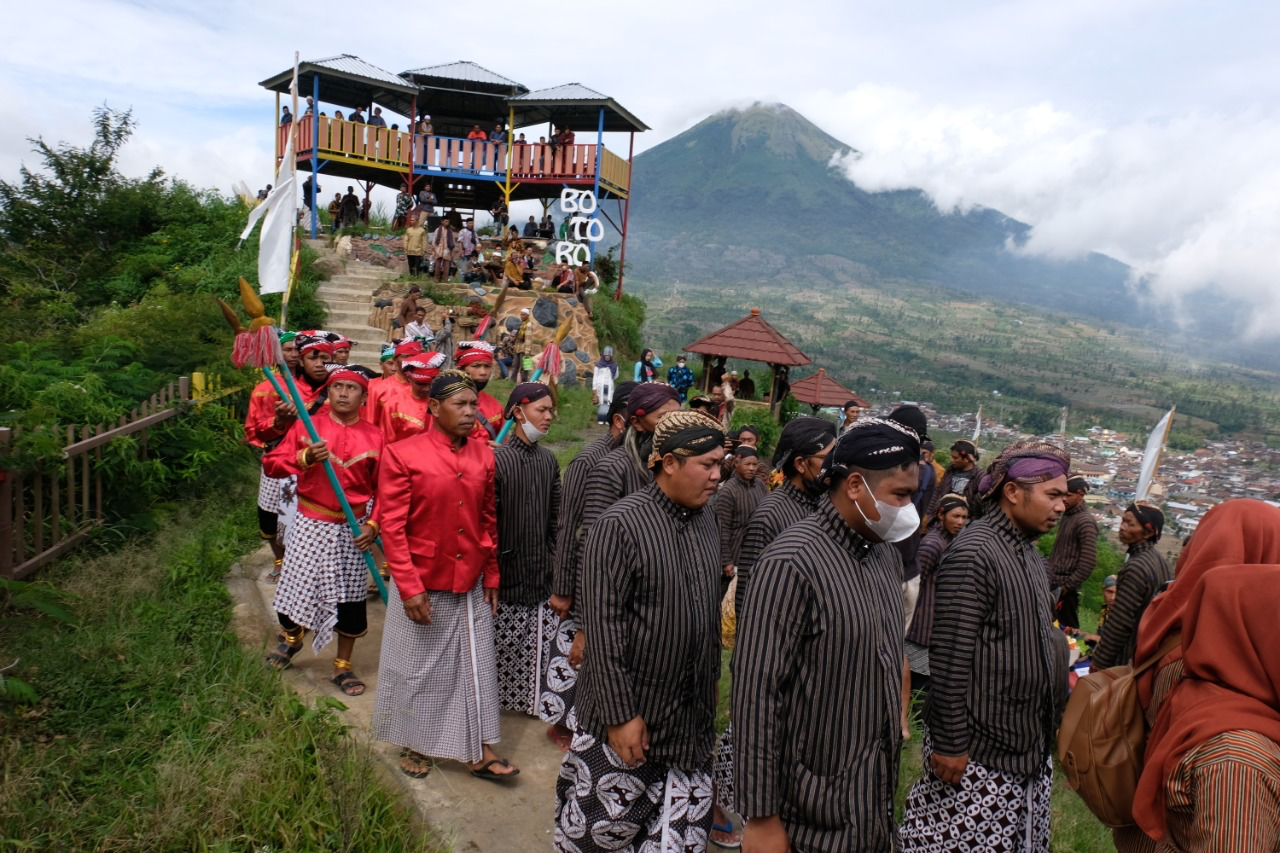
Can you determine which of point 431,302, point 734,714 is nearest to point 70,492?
point 734,714

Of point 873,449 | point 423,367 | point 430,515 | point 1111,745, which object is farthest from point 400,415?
point 1111,745

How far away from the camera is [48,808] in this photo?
2.88 metres

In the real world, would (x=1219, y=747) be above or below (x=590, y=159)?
below

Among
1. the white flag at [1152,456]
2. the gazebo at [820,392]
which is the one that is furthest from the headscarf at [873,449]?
the gazebo at [820,392]

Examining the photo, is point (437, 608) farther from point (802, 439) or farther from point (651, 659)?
point (802, 439)

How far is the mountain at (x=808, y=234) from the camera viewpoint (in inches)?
4820

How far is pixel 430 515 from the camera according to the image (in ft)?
11.8

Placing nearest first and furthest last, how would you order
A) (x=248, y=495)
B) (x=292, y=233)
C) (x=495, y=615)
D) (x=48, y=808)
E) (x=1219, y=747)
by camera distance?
1. (x=1219, y=747)
2. (x=48, y=808)
3. (x=495, y=615)
4. (x=292, y=233)
5. (x=248, y=495)

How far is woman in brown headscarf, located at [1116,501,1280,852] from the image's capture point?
1.62 m

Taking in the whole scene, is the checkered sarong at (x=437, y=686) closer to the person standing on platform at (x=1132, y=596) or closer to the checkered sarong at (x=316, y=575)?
the checkered sarong at (x=316, y=575)

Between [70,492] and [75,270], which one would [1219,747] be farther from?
[75,270]

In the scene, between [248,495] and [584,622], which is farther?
[248,495]

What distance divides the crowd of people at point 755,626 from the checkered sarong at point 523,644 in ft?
0.04

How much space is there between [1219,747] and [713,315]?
247 ft
